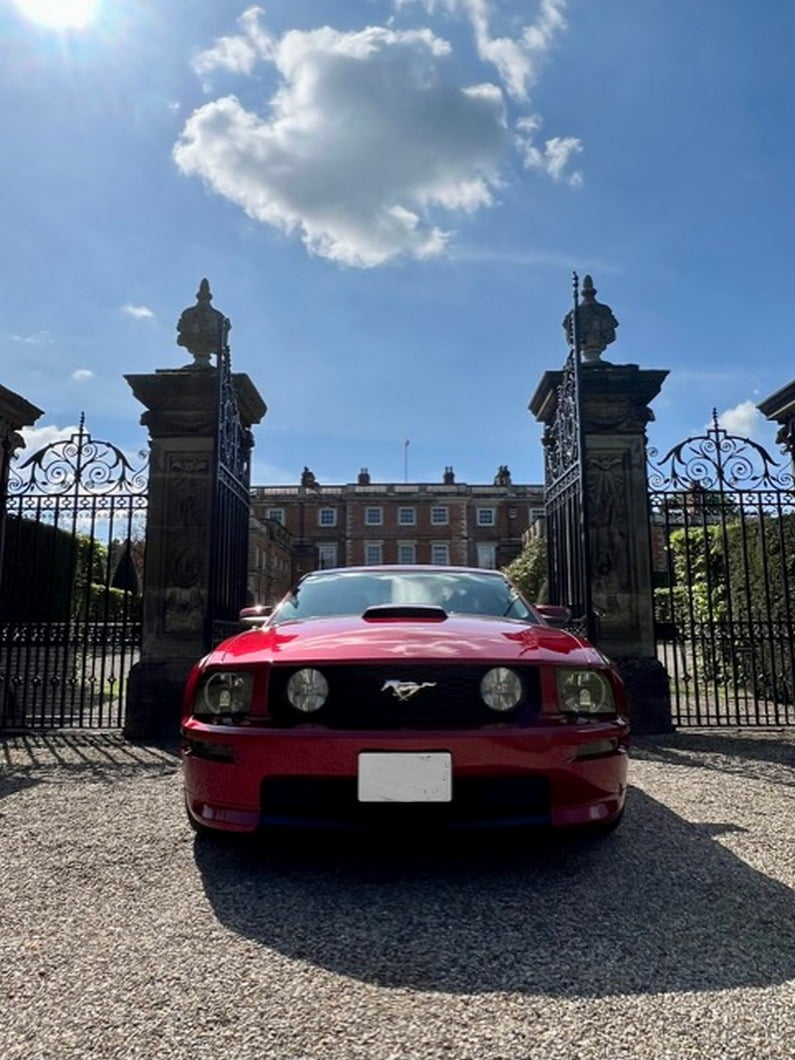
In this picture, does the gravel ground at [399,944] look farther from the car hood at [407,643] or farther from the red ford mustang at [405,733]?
the car hood at [407,643]

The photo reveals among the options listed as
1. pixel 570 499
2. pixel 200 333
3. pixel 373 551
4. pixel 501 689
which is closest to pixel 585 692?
pixel 501 689

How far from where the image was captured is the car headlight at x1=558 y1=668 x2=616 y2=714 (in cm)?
281

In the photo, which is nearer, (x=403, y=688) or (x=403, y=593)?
(x=403, y=688)

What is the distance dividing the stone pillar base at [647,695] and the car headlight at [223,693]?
180 inches

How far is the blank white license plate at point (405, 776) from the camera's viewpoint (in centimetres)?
254

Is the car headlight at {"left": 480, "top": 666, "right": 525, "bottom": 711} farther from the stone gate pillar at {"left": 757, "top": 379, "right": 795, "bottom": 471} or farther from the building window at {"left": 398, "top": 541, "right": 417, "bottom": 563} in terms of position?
the building window at {"left": 398, "top": 541, "right": 417, "bottom": 563}

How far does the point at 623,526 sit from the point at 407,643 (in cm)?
457

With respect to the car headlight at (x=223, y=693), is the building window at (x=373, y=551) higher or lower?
higher

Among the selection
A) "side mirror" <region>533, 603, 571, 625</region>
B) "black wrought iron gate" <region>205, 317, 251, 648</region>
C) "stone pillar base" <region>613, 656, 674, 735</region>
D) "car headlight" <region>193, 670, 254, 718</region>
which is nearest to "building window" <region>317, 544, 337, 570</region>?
"black wrought iron gate" <region>205, 317, 251, 648</region>

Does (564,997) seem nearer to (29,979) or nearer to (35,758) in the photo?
(29,979)

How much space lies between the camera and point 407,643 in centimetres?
293

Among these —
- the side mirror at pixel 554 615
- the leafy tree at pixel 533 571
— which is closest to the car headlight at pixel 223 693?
the side mirror at pixel 554 615

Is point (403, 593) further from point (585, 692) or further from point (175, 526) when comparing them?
point (175, 526)

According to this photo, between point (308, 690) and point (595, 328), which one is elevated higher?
point (595, 328)
